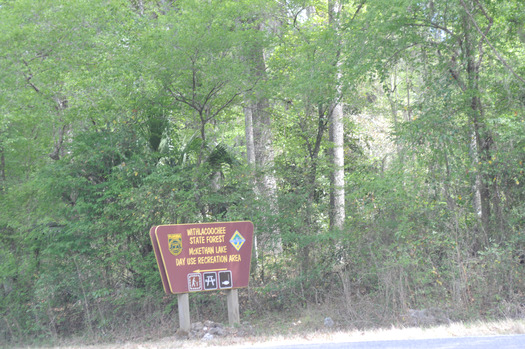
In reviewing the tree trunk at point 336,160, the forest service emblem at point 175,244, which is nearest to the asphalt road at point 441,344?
the forest service emblem at point 175,244

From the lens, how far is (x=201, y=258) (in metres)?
9.47

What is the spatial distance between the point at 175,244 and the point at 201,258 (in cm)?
57

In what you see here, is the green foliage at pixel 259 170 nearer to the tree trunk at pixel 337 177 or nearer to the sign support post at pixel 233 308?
the tree trunk at pixel 337 177

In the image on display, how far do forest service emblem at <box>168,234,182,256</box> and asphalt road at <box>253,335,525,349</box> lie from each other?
3.64 meters

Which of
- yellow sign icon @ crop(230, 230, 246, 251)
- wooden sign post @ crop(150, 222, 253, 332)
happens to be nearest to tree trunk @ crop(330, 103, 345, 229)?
yellow sign icon @ crop(230, 230, 246, 251)

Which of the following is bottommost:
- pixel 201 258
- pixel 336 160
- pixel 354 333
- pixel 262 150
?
pixel 354 333

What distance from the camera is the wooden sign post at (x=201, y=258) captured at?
9.24m

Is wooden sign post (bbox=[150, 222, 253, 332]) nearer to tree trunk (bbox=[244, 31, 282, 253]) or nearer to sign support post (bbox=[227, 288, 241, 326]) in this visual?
sign support post (bbox=[227, 288, 241, 326])

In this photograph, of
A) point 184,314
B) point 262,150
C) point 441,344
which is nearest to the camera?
point 441,344

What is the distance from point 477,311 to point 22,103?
39.0ft

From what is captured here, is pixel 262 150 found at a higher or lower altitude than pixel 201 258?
higher

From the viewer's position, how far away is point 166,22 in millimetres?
12055

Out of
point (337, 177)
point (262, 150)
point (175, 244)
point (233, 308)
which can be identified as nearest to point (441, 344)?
point (233, 308)

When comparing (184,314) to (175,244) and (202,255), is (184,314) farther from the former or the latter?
(175,244)
